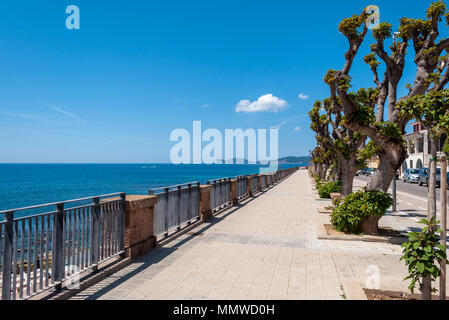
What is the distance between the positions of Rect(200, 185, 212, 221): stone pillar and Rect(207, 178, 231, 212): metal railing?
784mm

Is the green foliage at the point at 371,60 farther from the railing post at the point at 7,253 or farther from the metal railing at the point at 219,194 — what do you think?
the railing post at the point at 7,253

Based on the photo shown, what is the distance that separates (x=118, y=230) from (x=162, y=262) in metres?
1.12

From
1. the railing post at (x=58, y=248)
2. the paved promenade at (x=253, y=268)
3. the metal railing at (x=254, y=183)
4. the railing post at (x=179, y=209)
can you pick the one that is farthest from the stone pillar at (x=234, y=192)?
the railing post at (x=58, y=248)

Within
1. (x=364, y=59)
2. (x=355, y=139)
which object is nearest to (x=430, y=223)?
(x=364, y=59)

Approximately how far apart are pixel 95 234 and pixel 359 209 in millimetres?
7079

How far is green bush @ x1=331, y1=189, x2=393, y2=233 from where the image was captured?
897 cm

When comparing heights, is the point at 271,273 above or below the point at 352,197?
below

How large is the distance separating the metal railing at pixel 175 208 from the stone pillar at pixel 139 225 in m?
0.41

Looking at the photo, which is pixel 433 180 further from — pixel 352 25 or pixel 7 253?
pixel 352 25

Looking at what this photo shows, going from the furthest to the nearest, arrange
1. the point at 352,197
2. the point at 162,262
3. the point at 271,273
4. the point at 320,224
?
the point at 320,224
the point at 352,197
the point at 162,262
the point at 271,273

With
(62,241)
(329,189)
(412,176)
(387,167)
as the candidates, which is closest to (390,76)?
(387,167)

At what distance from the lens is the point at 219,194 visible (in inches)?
548
